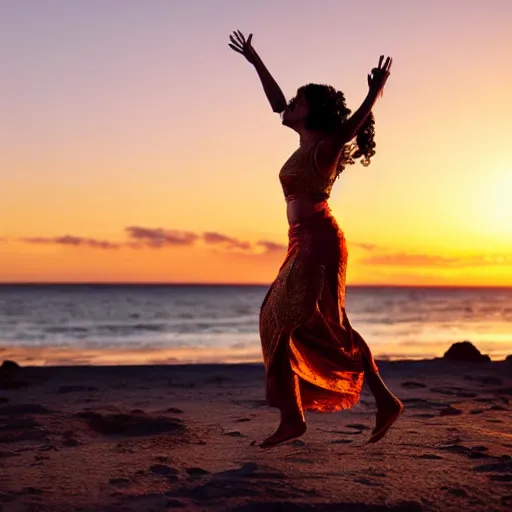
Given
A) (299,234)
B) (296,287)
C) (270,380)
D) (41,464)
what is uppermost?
(299,234)

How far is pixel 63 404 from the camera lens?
272 inches

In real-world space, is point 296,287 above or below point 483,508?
above

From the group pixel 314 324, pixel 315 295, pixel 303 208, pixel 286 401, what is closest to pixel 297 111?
pixel 303 208

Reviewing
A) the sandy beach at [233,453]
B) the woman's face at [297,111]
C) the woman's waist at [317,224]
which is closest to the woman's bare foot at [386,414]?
the sandy beach at [233,453]

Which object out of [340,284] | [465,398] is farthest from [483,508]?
[465,398]

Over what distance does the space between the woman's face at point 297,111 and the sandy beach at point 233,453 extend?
2.20 metres

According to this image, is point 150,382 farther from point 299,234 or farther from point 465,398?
point 299,234

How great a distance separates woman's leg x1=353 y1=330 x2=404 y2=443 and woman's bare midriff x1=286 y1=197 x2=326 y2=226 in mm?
864

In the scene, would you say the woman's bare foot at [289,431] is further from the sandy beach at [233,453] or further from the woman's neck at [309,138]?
the woman's neck at [309,138]

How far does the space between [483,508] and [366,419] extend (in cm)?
258

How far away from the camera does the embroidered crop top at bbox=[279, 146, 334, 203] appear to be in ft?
16.2

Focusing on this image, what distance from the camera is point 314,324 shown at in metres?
4.90

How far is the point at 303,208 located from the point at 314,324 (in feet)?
2.51

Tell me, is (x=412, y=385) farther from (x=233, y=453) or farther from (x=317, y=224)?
(x=317, y=224)
